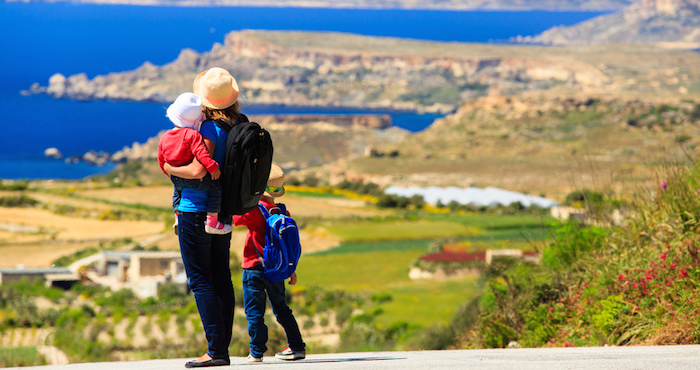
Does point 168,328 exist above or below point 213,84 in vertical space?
below

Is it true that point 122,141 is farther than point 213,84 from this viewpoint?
Yes

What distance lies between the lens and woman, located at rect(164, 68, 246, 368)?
418 centimetres

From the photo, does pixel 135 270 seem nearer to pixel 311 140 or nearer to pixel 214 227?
pixel 214 227

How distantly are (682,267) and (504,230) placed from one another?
2880cm

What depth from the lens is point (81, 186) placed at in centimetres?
4934

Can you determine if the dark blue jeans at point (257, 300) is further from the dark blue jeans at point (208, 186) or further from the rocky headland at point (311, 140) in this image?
the rocky headland at point (311, 140)

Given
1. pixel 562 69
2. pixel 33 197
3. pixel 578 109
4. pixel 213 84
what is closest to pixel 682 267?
pixel 213 84

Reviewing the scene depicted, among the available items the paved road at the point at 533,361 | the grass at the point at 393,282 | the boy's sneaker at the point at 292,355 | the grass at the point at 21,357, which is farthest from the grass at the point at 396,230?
the boy's sneaker at the point at 292,355

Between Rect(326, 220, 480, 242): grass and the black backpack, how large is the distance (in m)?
28.4

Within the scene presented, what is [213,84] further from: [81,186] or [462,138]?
[462,138]

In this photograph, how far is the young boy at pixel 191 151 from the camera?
409 centimetres

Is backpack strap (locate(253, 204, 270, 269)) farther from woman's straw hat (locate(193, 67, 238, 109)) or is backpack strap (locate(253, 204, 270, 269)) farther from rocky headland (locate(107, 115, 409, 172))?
rocky headland (locate(107, 115, 409, 172))

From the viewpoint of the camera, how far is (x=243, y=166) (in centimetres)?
419


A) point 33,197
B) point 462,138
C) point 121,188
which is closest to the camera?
point 33,197
